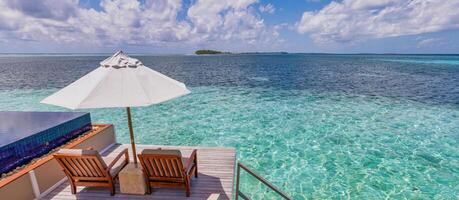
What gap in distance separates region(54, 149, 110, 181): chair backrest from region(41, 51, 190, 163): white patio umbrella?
0.81 meters

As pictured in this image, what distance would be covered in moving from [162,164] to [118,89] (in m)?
1.39

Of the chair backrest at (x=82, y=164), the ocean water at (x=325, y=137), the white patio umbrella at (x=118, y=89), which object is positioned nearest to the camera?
the white patio umbrella at (x=118, y=89)

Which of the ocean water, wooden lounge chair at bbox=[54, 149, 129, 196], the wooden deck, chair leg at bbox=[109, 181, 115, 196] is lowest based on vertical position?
the ocean water

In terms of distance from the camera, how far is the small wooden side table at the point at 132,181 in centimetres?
408

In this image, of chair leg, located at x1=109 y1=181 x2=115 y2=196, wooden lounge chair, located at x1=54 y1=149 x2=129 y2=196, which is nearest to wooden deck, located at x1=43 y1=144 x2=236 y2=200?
chair leg, located at x1=109 y1=181 x2=115 y2=196

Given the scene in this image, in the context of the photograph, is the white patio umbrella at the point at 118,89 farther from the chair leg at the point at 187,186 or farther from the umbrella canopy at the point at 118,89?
the chair leg at the point at 187,186

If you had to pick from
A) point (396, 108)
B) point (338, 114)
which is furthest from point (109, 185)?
point (396, 108)

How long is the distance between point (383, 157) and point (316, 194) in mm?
3441

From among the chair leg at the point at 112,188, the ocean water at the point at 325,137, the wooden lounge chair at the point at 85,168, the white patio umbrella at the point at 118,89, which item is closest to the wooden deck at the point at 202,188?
the chair leg at the point at 112,188

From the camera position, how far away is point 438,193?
240 inches

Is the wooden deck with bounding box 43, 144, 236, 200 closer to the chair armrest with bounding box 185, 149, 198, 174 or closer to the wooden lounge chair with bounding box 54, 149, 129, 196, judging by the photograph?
the wooden lounge chair with bounding box 54, 149, 129, 196

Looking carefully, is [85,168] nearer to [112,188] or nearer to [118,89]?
[112,188]

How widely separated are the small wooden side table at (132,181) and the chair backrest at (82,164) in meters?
0.27

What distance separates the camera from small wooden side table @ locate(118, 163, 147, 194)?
13.4 ft
